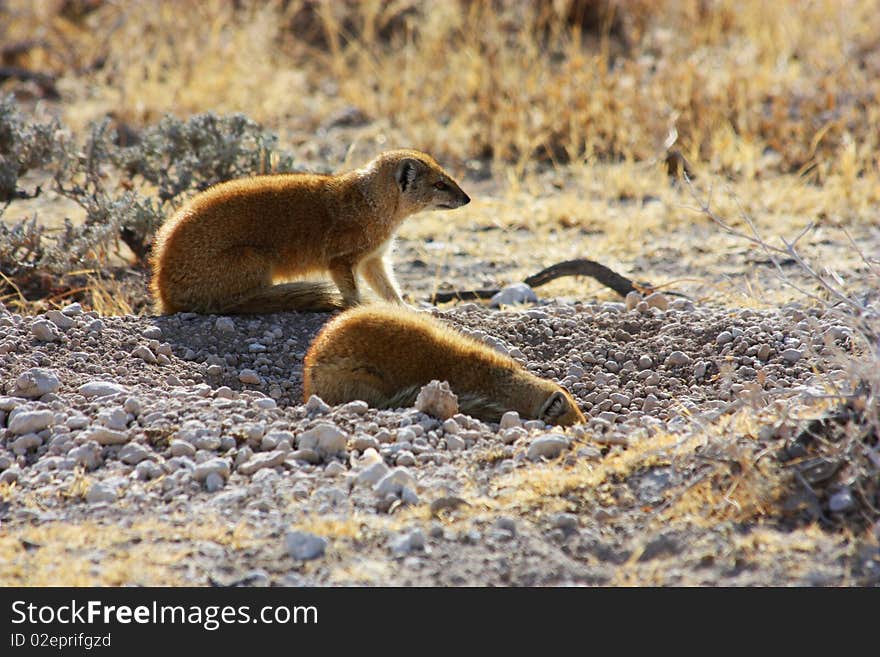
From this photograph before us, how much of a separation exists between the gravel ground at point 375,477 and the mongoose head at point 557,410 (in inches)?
5.5

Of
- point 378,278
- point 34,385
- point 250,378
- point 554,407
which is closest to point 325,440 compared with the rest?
point 554,407

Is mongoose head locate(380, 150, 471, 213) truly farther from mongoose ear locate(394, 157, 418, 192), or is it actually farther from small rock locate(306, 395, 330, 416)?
small rock locate(306, 395, 330, 416)

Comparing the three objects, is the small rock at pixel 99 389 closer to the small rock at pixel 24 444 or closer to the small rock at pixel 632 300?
the small rock at pixel 24 444

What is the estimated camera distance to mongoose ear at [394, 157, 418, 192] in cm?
652

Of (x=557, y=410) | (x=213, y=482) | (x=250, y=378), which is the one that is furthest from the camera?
(x=250, y=378)

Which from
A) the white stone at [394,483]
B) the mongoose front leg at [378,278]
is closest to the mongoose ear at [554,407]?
the white stone at [394,483]

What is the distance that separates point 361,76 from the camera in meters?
11.2

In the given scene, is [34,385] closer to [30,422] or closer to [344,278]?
[30,422]

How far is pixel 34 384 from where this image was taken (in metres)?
4.75

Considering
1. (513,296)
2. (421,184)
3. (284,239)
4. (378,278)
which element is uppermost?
(421,184)

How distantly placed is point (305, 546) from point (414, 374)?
123 cm

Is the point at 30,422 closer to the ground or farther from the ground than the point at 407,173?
closer to the ground

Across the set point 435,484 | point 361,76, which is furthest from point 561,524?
point 361,76

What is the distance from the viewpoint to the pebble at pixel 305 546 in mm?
3586
